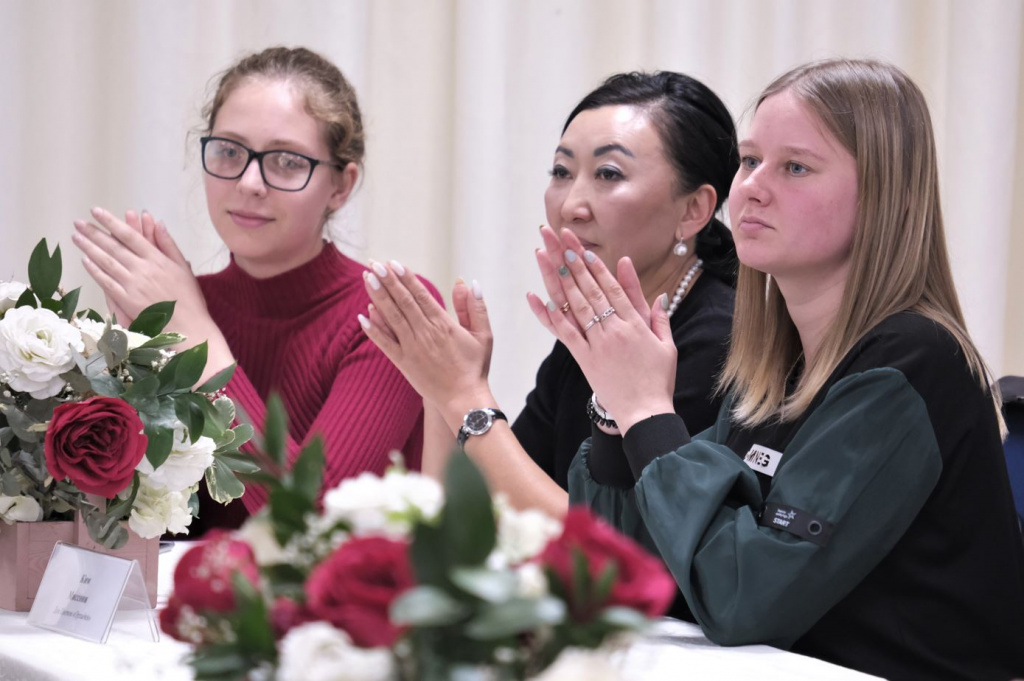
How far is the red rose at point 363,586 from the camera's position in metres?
0.46

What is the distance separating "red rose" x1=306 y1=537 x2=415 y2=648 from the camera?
46 cm

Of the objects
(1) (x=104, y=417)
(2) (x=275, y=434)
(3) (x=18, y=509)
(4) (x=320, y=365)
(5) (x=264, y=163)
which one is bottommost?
(4) (x=320, y=365)

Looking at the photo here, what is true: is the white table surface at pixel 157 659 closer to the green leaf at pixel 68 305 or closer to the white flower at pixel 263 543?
the green leaf at pixel 68 305

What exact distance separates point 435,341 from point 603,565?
1234 millimetres

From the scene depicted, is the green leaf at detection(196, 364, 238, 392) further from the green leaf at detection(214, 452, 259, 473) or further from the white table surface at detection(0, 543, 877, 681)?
the white table surface at detection(0, 543, 877, 681)

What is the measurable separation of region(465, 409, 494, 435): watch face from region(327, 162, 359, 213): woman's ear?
0.57 m

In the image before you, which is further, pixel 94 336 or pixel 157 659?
pixel 94 336

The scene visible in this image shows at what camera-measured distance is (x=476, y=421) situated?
1.66 m

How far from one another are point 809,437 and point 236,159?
3.78 ft

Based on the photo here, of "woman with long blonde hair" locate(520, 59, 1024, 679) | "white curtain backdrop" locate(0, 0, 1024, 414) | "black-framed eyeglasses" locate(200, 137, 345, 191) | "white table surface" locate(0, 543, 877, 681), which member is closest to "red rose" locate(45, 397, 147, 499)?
"white table surface" locate(0, 543, 877, 681)

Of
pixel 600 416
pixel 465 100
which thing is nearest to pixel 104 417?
pixel 600 416

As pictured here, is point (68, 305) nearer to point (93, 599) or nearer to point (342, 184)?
point (93, 599)

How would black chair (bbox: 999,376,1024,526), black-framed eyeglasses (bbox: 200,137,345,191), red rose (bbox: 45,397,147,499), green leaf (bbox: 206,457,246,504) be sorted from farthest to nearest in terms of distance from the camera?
black-framed eyeglasses (bbox: 200,137,345,191)
black chair (bbox: 999,376,1024,526)
green leaf (bbox: 206,457,246,504)
red rose (bbox: 45,397,147,499)

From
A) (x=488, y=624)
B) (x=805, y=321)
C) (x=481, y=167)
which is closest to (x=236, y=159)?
(x=481, y=167)
